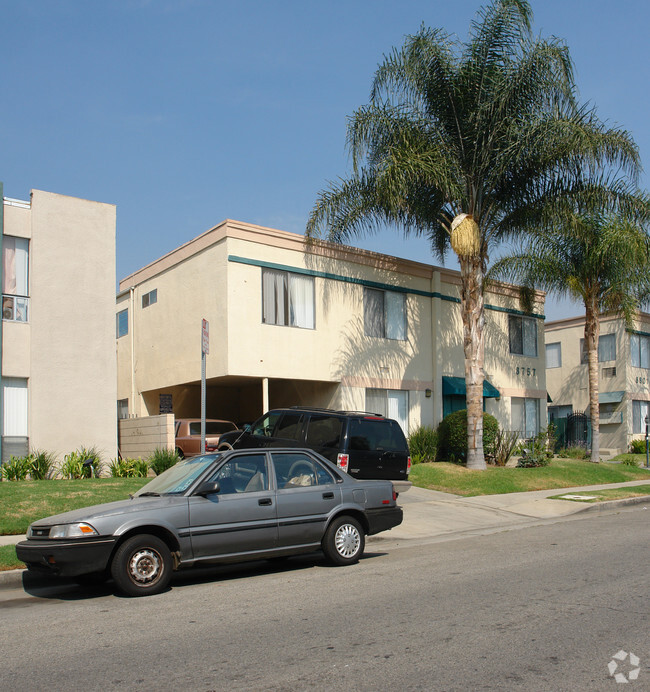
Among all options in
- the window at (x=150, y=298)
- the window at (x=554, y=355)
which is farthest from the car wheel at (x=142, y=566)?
the window at (x=554, y=355)

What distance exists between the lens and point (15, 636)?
6.49 m

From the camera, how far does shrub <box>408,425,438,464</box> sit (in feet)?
73.2

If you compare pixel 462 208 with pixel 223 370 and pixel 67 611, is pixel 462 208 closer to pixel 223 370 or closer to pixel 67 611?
pixel 223 370

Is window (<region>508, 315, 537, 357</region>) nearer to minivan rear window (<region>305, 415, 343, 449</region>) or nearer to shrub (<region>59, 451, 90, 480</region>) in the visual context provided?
minivan rear window (<region>305, 415, 343, 449</region>)

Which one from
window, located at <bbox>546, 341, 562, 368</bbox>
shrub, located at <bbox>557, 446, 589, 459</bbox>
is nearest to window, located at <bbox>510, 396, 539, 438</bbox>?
shrub, located at <bbox>557, 446, 589, 459</bbox>

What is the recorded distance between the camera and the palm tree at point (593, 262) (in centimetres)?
2164

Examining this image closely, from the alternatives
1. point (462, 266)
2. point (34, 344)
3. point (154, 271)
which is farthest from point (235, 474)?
point (154, 271)

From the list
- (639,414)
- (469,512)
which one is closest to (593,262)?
(469,512)

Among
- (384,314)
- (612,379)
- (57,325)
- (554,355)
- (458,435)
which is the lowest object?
(458,435)

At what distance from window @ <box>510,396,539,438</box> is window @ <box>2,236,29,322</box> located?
57.5 ft

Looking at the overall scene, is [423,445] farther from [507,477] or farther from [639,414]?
[639,414]

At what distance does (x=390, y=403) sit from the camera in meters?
22.9

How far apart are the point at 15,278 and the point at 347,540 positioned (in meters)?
10.7

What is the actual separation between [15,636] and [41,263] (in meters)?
11.8
